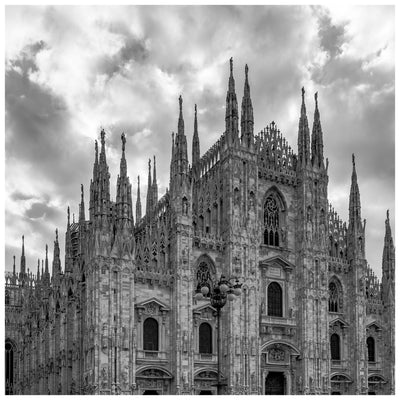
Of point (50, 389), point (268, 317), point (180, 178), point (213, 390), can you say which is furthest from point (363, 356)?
point (50, 389)

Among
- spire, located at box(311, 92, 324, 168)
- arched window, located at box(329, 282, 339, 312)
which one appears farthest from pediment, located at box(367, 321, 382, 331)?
spire, located at box(311, 92, 324, 168)

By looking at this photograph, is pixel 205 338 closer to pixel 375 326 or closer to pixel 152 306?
pixel 152 306

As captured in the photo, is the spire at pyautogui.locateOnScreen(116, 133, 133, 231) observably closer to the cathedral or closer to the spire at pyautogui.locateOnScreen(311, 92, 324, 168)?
the cathedral

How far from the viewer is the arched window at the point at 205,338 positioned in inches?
1879

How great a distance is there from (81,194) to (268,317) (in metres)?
22.3

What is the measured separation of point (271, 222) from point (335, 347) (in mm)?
12066

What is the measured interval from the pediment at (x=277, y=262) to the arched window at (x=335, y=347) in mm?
7345

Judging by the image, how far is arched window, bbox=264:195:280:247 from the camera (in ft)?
174

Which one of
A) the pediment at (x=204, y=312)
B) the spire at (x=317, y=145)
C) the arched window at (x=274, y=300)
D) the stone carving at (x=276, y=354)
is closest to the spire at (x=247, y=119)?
the spire at (x=317, y=145)

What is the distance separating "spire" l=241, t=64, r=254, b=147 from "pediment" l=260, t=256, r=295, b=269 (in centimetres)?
960

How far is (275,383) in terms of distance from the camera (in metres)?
50.9

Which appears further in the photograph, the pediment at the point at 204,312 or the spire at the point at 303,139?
the spire at the point at 303,139

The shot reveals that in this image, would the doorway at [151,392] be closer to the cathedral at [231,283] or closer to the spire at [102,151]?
the cathedral at [231,283]

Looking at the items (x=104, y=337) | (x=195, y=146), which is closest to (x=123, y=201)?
(x=104, y=337)
